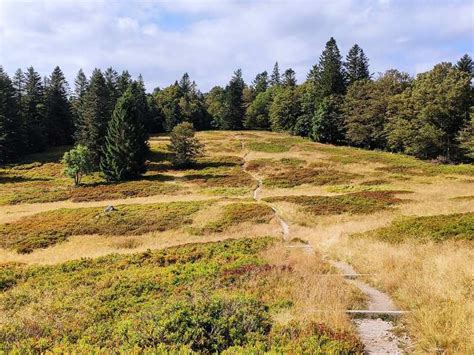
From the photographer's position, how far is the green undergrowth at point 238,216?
28125 mm

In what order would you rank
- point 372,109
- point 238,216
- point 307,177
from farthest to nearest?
point 372,109 < point 307,177 < point 238,216

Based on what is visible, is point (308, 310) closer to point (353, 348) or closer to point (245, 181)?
point (353, 348)

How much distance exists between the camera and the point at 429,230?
56.1 feet

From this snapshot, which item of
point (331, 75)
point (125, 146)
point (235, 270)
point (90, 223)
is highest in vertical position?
point (331, 75)

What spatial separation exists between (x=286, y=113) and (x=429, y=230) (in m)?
87.0

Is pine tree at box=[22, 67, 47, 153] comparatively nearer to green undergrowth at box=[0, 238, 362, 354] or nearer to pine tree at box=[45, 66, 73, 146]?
pine tree at box=[45, 66, 73, 146]

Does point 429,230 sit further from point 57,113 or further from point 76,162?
point 57,113

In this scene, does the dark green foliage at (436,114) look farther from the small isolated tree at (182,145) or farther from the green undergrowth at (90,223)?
the green undergrowth at (90,223)

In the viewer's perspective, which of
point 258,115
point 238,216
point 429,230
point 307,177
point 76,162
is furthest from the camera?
point 258,115

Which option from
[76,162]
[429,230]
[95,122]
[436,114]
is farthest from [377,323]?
[95,122]

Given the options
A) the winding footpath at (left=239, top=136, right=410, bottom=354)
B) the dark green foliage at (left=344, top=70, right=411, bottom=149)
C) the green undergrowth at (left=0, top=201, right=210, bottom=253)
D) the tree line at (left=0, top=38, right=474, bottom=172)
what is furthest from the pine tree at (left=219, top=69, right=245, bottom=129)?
the winding footpath at (left=239, top=136, right=410, bottom=354)

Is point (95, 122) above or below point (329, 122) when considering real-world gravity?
above

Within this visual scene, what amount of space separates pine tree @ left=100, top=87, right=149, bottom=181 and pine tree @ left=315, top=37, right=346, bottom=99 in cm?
4895

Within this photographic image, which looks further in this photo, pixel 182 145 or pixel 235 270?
pixel 182 145
